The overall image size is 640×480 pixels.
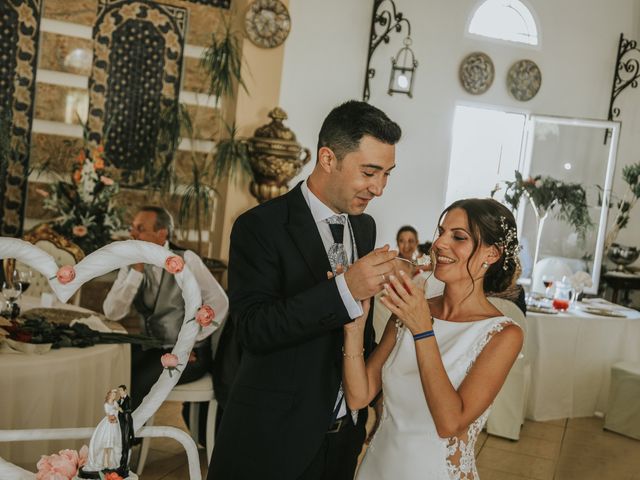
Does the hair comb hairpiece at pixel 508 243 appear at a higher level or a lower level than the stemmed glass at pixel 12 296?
higher

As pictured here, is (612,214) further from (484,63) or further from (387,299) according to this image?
(387,299)

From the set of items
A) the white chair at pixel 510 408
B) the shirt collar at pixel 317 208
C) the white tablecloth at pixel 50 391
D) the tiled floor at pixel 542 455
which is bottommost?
the tiled floor at pixel 542 455

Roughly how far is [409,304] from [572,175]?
282 inches

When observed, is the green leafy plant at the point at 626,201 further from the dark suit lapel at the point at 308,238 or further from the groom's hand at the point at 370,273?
the groom's hand at the point at 370,273

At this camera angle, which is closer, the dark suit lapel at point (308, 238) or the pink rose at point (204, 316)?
the pink rose at point (204, 316)

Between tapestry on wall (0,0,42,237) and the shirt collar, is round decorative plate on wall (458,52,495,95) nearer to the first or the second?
tapestry on wall (0,0,42,237)

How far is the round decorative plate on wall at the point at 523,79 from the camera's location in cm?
823

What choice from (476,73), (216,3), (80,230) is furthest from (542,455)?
(216,3)

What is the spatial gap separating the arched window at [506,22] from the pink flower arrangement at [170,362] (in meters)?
7.10

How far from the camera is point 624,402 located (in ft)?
18.4

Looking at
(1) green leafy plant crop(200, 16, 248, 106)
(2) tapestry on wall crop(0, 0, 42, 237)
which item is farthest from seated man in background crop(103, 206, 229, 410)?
(2) tapestry on wall crop(0, 0, 42, 237)

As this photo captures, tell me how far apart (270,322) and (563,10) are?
7566mm

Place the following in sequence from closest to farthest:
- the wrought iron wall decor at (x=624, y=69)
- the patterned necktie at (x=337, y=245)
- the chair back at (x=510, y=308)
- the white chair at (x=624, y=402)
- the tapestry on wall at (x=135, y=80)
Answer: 1. the patterned necktie at (x=337, y=245)
2. the chair back at (x=510, y=308)
3. the white chair at (x=624, y=402)
4. the tapestry on wall at (x=135, y=80)
5. the wrought iron wall decor at (x=624, y=69)

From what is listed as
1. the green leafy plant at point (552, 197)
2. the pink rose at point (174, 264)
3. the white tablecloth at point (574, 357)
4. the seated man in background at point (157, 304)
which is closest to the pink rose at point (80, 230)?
the seated man in background at point (157, 304)
